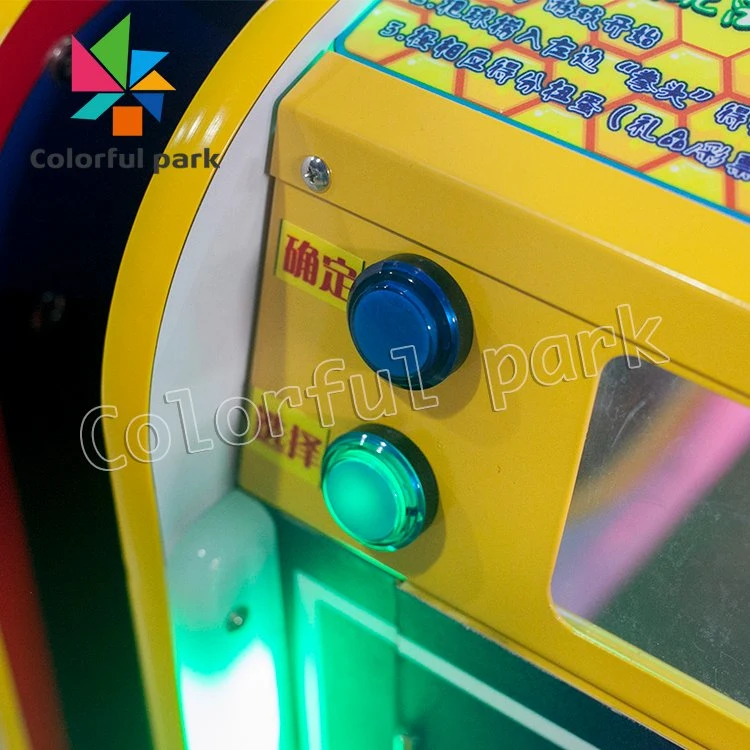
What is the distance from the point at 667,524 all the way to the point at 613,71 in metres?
0.30

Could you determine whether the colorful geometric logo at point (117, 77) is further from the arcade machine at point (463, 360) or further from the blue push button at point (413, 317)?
the blue push button at point (413, 317)

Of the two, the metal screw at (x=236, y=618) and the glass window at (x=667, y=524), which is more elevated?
the glass window at (x=667, y=524)

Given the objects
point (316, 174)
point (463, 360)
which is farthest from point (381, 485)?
point (316, 174)

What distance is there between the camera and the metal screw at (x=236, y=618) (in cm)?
73

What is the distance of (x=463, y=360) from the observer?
0.60 meters

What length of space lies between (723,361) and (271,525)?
387 mm

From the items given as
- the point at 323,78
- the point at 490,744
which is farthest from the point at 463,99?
the point at 490,744

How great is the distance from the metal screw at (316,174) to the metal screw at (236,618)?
1.11ft

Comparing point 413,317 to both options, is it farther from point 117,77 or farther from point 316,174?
point 117,77

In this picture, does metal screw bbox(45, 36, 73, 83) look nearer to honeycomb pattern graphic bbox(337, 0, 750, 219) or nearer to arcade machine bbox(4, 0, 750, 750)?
arcade machine bbox(4, 0, 750, 750)

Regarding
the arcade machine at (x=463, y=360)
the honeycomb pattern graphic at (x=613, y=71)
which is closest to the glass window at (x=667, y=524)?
the arcade machine at (x=463, y=360)

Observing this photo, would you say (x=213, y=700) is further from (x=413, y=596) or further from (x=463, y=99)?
(x=463, y=99)

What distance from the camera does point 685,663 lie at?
1.98 ft

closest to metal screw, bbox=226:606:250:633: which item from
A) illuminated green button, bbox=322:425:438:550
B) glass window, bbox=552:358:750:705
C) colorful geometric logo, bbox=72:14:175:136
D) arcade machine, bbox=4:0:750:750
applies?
arcade machine, bbox=4:0:750:750
